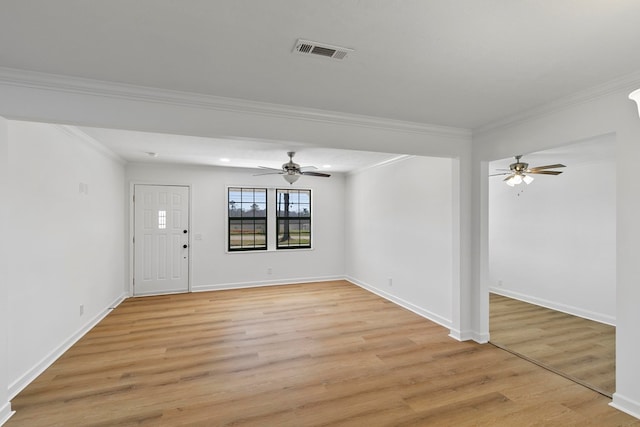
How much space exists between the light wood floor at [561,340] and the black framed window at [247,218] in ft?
15.2

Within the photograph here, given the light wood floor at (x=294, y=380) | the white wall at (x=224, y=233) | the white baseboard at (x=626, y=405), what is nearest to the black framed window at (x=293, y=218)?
the white wall at (x=224, y=233)

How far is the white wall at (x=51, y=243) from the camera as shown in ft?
8.34

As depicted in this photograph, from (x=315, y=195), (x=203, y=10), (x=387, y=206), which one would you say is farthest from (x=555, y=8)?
(x=315, y=195)

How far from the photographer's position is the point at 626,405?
2.29 meters

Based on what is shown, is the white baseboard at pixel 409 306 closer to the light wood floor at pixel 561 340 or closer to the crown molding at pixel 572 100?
the light wood floor at pixel 561 340

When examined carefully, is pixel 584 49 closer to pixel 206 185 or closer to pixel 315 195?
pixel 315 195

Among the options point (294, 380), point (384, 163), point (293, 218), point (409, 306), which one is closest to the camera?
point (294, 380)

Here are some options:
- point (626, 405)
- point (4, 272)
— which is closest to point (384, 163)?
point (626, 405)

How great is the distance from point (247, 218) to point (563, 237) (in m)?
5.86

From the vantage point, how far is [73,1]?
4.72ft

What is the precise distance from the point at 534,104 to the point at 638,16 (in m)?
1.29

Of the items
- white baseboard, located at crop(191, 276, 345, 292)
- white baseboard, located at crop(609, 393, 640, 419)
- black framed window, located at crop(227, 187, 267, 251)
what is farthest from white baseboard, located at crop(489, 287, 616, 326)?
black framed window, located at crop(227, 187, 267, 251)

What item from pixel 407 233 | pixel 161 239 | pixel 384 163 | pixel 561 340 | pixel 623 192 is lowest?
pixel 561 340

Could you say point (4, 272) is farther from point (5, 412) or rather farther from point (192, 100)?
point (192, 100)
